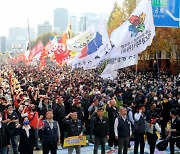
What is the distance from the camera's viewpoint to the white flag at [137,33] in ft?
39.4

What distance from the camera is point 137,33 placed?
12344mm

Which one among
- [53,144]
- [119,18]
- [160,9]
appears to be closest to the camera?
[53,144]

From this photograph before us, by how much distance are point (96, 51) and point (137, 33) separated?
2.93 meters

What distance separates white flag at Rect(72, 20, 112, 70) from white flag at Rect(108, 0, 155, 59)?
1442 millimetres

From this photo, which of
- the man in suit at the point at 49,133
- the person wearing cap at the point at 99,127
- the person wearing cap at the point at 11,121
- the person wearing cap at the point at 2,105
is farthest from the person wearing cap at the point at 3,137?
the person wearing cap at the point at 2,105

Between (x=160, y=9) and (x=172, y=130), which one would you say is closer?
(x=172, y=130)

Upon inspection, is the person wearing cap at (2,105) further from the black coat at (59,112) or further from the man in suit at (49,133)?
the man in suit at (49,133)

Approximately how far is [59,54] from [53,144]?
59.1ft

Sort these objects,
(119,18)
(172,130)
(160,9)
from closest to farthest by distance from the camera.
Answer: (172,130)
(160,9)
(119,18)

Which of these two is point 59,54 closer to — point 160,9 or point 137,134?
point 160,9

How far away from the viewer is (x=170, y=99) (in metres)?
12.8

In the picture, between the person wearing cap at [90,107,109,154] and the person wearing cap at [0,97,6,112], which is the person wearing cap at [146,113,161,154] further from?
the person wearing cap at [0,97,6,112]

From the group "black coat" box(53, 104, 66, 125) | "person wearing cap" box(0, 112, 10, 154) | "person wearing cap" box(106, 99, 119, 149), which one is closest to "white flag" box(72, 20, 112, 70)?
"black coat" box(53, 104, 66, 125)

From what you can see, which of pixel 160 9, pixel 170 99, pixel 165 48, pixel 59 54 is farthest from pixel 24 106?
pixel 165 48
